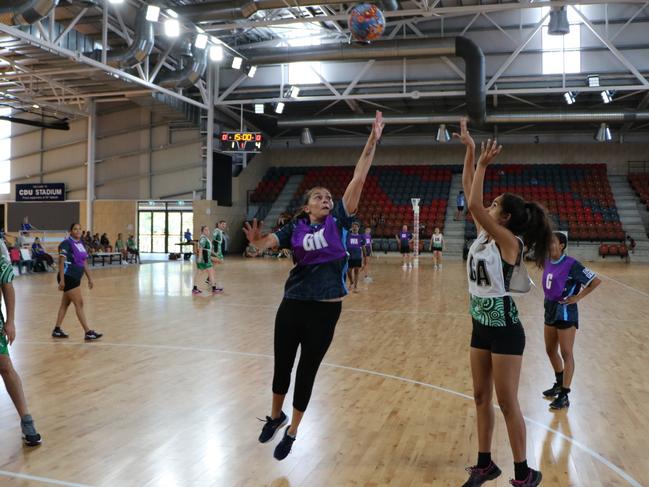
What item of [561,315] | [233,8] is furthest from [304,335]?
[233,8]

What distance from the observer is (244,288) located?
1521cm

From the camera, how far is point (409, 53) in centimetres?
2267

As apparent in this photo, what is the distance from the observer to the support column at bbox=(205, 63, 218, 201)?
2622 centimetres

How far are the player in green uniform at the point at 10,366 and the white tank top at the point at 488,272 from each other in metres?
3.10

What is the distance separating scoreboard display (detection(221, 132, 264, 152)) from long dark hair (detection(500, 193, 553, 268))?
20.4 meters

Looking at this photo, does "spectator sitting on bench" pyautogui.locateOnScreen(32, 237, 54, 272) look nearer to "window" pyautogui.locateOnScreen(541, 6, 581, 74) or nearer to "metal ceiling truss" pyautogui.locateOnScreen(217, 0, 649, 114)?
"metal ceiling truss" pyautogui.locateOnScreen(217, 0, 649, 114)

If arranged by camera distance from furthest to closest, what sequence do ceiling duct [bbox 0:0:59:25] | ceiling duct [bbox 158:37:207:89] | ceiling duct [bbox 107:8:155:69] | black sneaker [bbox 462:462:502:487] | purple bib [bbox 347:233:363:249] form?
ceiling duct [bbox 158:37:207:89] → ceiling duct [bbox 107:8:155:69] → purple bib [bbox 347:233:363:249] → ceiling duct [bbox 0:0:59:25] → black sneaker [bbox 462:462:502:487]

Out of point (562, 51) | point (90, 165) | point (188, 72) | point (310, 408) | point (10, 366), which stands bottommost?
point (310, 408)

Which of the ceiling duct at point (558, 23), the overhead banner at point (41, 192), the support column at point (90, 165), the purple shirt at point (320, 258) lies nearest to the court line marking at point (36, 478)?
the purple shirt at point (320, 258)

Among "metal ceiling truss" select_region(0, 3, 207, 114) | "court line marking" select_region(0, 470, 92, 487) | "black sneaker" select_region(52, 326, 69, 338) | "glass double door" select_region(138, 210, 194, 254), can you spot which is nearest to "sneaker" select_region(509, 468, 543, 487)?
"court line marking" select_region(0, 470, 92, 487)

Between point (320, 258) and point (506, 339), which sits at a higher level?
point (320, 258)

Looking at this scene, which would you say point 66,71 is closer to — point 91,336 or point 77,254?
point 77,254

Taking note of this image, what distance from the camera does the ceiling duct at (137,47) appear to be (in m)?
18.0

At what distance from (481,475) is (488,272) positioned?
1.21 meters
